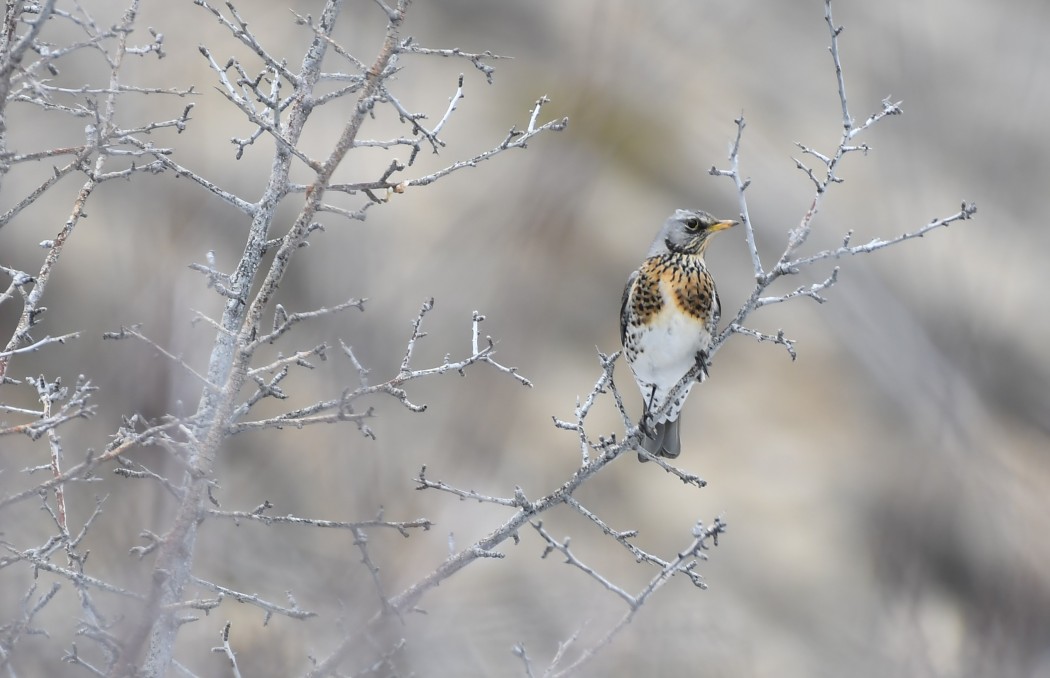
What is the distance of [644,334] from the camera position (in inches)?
270

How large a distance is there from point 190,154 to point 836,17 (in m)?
11.6

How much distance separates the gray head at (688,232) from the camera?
264 inches

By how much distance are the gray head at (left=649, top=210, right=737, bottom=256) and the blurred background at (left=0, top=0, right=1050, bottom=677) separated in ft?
1.97

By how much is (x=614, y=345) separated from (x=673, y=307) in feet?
26.4

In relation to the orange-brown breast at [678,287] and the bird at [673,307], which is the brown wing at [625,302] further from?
the orange-brown breast at [678,287]

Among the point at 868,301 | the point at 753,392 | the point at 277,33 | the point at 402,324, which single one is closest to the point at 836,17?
the point at 753,392

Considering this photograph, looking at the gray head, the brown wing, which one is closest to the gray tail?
the brown wing

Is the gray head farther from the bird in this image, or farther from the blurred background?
the blurred background

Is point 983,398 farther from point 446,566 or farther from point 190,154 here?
point 190,154

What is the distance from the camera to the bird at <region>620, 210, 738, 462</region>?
263 inches

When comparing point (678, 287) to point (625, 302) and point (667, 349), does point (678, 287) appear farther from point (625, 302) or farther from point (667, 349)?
point (625, 302)

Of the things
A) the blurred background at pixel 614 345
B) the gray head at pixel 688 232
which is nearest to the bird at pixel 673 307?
the gray head at pixel 688 232

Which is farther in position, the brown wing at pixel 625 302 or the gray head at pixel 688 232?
the brown wing at pixel 625 302

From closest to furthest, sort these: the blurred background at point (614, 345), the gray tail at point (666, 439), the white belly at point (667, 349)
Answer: the blurred background at point (614, 345)
the white belly at point (667, 349)
the gray tail at point (666, 439)
